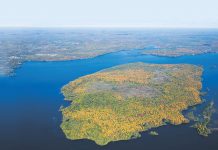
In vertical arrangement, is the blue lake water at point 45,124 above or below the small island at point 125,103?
below

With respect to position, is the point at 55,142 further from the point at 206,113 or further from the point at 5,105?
the point at 206,113

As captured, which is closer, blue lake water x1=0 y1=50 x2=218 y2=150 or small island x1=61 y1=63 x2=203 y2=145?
blue lake water x1=0 y1=50 x2=218 y2=150

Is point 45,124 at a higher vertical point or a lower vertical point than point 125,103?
lower

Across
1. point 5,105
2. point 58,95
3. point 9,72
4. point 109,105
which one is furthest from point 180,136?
point 9,72

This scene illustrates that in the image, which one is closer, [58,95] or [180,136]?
[180,136]

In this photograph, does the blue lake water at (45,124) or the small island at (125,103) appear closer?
the blue lake water at (45,124)

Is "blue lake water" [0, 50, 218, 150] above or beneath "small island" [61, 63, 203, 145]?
beneath

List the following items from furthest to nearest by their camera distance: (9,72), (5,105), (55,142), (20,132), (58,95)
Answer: (9,72) → (58,95) → (5,105) → (20,132) → (55,142)

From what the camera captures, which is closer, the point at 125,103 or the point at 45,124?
the point at 45,124
